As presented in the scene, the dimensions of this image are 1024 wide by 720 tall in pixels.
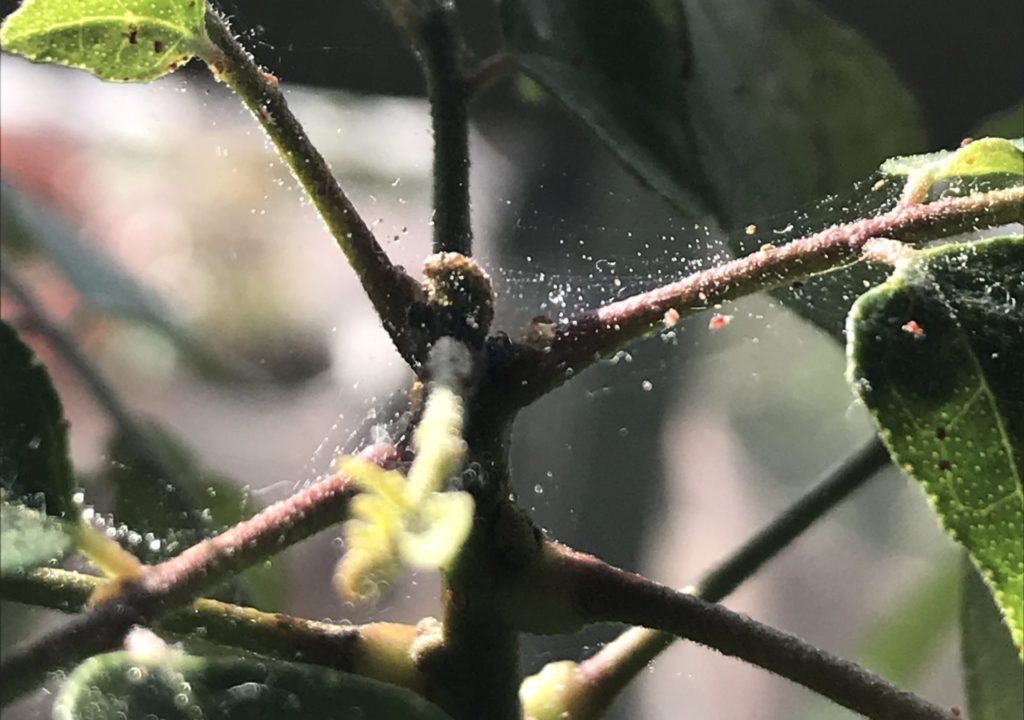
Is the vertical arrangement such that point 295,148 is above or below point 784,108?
below

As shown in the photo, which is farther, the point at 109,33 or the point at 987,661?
the point at 987,661

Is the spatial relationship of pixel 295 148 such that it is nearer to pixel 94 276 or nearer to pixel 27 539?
pixel 27 539

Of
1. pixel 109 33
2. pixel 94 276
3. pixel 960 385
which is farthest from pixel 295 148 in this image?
pixel 94 276

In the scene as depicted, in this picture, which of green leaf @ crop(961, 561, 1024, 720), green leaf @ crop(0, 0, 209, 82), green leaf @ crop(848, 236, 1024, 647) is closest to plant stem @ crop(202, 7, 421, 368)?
green leaf @ crop(0, 0, 209, 82)

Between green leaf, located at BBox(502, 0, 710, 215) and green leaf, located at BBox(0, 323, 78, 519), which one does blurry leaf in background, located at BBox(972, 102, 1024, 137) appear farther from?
green leaf, located at BBox(0, 323, 78, 519)

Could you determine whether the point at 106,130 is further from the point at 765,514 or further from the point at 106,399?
the point at 765,514
